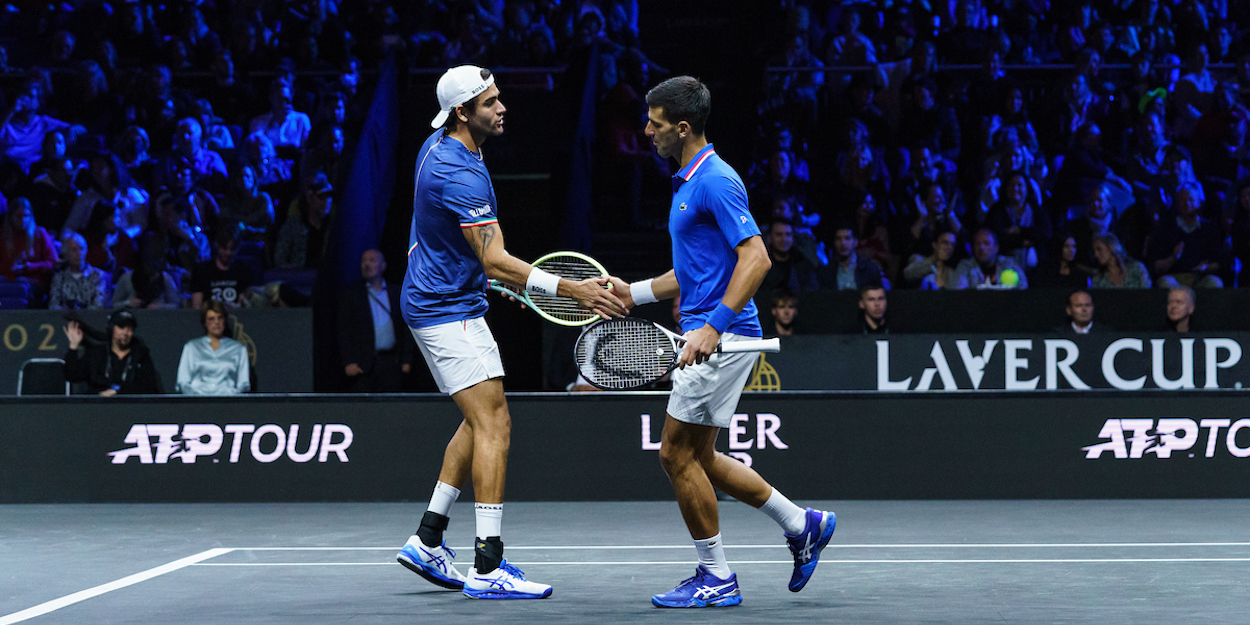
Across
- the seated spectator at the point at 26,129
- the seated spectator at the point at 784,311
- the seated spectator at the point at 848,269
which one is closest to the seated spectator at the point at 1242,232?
the seated spectator at the point at 848,269

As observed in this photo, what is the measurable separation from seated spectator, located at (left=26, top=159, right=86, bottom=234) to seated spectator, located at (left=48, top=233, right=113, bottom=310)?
1881mm

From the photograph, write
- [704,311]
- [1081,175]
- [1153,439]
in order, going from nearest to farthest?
[704,311]
[1153,439]
[1081,175]

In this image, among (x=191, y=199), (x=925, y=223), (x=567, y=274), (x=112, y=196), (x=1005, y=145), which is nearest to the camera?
(x=567, y=274)

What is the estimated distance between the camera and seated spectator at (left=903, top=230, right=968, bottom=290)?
1110 cm

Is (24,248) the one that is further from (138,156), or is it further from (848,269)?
(848,269)

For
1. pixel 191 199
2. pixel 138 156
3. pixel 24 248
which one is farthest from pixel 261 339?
pixel 138 156

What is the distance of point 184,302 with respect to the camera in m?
11.8

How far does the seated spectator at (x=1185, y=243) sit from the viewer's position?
1142 centimetres

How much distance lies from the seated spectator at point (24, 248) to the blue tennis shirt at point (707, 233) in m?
8.72

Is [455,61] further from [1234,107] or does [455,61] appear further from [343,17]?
[1234,107]

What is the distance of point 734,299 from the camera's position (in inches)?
192

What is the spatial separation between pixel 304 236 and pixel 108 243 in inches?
68.1

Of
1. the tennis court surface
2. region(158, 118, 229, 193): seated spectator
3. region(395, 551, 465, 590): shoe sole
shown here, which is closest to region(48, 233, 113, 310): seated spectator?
region(158, 118, 229, 193): seated spectator

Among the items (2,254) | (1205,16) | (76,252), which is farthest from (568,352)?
(1205,16)
